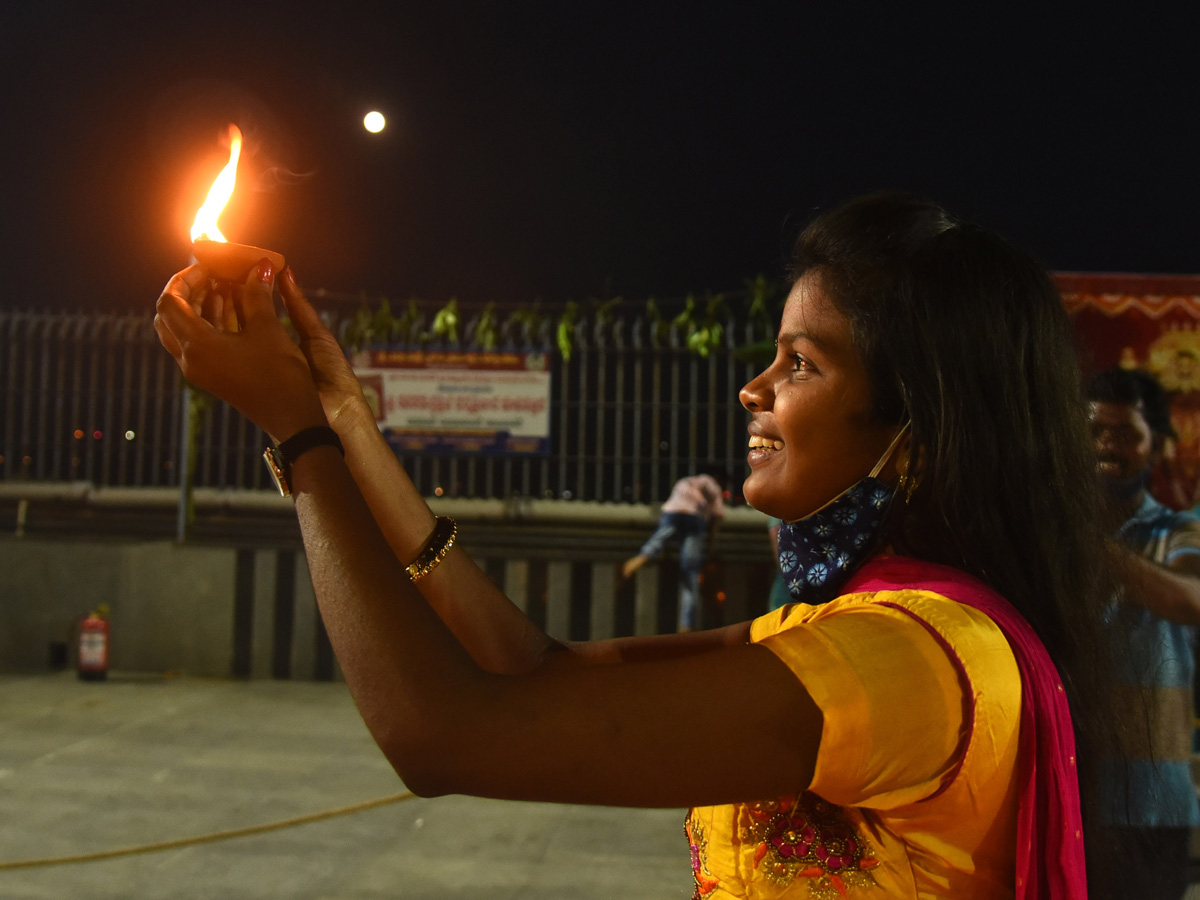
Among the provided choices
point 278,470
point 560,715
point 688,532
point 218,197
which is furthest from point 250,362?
point 688,532

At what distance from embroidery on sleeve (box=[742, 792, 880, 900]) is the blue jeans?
7.07 m

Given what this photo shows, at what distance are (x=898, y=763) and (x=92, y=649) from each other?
838 cm

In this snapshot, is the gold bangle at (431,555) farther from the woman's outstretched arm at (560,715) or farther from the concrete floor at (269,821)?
the concrete floor at (269,821)

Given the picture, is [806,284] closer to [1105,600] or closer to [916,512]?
[916,512]

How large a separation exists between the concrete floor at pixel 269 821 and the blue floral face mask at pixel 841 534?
3214mm

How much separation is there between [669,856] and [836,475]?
12.2ft

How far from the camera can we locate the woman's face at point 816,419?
1.19 metres

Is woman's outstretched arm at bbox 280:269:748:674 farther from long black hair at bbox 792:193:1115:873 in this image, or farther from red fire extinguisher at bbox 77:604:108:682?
red fire extinguisher at bbox 77:604:108:682

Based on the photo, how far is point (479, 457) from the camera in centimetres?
873

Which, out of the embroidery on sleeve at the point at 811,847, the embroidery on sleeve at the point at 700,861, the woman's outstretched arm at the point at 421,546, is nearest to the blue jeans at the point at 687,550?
the woman's outstretched arm at the point at 421,546

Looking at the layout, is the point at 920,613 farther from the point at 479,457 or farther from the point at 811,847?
the point at 479,457

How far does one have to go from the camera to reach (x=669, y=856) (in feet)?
14.6

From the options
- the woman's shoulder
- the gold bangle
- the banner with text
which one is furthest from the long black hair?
the banner with text

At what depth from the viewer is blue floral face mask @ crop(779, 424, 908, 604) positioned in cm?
118
